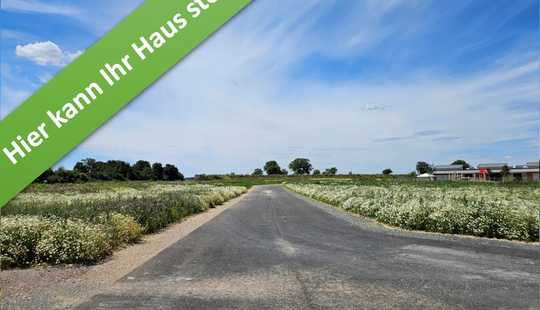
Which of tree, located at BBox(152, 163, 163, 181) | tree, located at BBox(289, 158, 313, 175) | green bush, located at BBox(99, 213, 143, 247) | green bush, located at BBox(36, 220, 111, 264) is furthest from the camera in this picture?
tree, located at BBox(289, 158, 313, 175)

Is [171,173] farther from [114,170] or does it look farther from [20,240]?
[20,240]

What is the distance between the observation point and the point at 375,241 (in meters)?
12.2

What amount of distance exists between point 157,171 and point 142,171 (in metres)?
6.95

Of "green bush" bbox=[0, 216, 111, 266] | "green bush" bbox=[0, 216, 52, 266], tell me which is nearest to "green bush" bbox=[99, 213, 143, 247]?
"green bush" bbox=[0, 216, 111, 266]

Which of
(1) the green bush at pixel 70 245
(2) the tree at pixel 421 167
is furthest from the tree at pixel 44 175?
(2) the tree at pixel 421 167

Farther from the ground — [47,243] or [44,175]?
[44,175]

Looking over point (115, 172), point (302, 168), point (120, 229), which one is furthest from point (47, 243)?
point (302, 168)

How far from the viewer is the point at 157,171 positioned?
12169cm

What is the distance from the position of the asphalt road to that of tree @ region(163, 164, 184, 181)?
117 m

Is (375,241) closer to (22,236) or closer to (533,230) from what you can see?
(533,230)

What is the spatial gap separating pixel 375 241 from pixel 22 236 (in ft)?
30.7

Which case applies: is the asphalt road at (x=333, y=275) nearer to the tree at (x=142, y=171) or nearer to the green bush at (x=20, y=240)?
the green bush at (x=20, y=240)

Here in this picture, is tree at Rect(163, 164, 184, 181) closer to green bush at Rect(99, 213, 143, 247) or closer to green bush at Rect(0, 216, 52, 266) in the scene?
green bush at Rect(99, 213, 143, 247)

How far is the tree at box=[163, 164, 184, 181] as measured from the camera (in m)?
126
